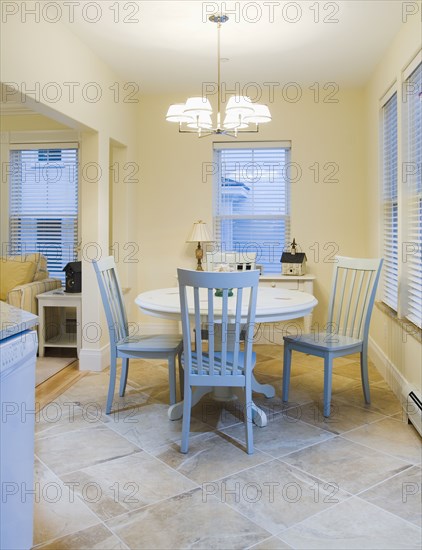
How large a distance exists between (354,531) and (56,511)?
125 cm

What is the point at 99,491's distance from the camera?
2.34 metres

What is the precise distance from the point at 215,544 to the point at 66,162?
15.4 feet

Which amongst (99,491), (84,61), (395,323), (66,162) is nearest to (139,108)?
(66,162)

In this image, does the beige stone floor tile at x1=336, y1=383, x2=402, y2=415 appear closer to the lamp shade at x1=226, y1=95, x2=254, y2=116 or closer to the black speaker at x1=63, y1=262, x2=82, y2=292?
the lamp shade at x1=226, y1=95, x2=254, y2=116

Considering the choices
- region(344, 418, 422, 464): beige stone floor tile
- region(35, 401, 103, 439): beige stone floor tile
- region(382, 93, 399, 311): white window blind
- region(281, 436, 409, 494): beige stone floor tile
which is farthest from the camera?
region(382, 93, 399, 311): white window blind

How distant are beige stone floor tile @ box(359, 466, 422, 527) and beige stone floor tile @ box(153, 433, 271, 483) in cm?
60

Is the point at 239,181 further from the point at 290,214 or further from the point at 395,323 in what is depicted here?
the point at 395,323

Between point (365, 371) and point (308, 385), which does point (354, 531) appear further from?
point (308, 385)

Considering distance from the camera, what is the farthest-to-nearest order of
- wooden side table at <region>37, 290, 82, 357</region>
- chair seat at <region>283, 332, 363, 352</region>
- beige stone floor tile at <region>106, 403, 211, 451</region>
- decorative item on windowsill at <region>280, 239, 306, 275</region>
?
1. decorative item on windowsill at <region>280, 239, 306, 275</region>
2. wooden side table at <region>37, 290, 82, 357</region>
3. chair seat at <region>283, 332, 363, 352</region>
4. beige stone floor tile at <region>106, 403, 211, 451</region>

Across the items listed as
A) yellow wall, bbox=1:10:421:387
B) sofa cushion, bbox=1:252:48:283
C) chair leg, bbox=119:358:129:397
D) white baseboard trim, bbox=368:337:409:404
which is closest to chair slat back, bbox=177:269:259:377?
chair leg, bbox=119:358:129:397

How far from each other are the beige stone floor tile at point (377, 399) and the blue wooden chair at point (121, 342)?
1.28 meters

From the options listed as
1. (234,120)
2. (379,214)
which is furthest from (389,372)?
(234,120)

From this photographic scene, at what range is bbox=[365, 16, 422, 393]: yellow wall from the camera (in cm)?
343

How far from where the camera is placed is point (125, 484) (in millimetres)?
2416
